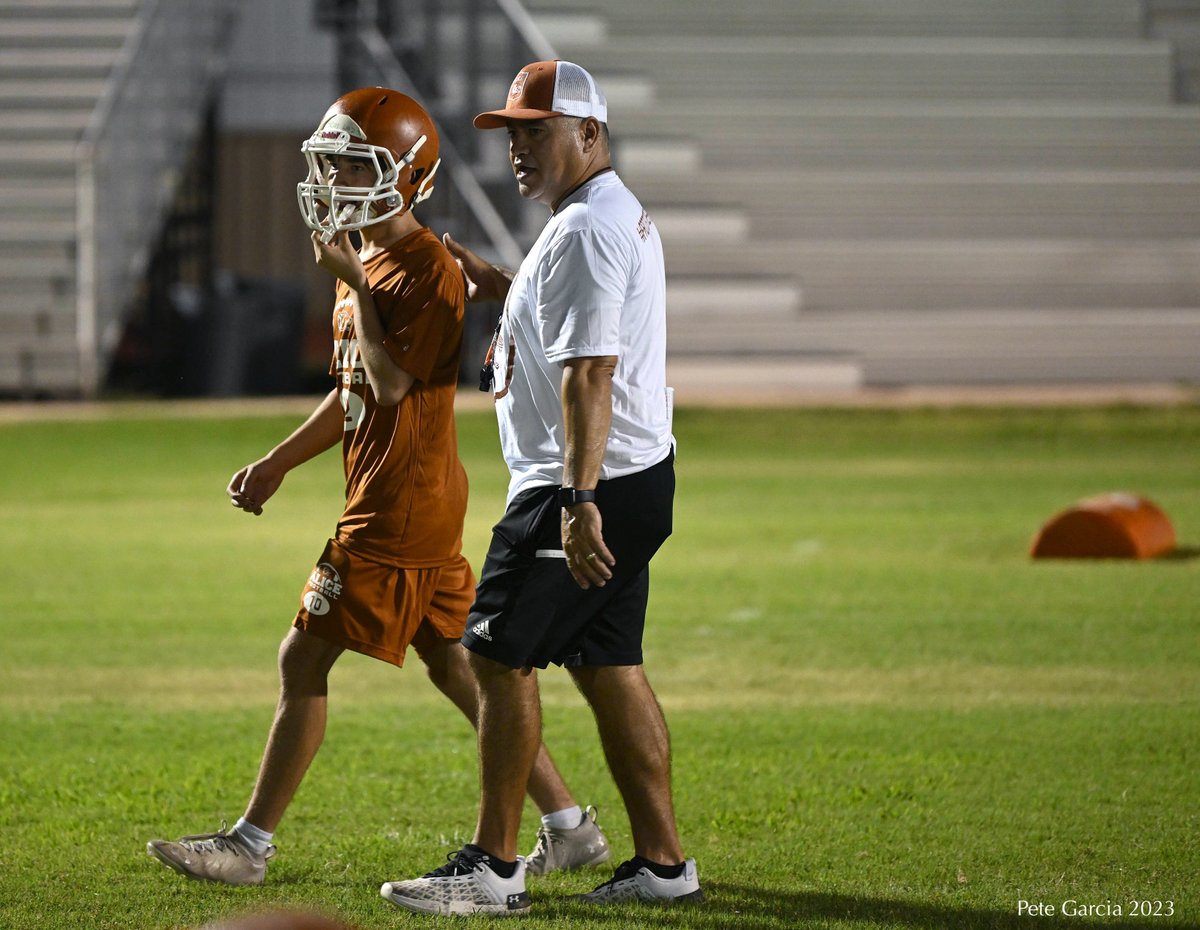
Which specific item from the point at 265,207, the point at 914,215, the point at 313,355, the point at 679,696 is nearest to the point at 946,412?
the point at 914,215

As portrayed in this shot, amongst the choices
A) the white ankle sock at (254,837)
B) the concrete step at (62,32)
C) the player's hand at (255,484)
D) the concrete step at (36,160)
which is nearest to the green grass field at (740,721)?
the white ankle sock at (254,837)

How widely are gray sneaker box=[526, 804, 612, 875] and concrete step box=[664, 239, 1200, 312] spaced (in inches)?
735

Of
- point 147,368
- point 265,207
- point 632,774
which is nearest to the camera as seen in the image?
point 632,774

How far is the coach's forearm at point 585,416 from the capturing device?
13.9 ft

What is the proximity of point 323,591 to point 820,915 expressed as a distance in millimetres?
1434

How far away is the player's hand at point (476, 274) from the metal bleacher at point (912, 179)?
16.8 meters

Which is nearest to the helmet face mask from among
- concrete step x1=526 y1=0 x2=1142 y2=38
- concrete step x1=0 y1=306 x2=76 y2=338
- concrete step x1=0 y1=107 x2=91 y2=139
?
concrete step x1=0 y1=306 x2=76 y2=338

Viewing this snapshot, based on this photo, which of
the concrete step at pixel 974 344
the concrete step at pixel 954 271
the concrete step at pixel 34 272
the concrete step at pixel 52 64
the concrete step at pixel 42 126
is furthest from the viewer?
the concrete step at pixel 52 64

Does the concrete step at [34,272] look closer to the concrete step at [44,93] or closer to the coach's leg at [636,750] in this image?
the concrete step at [44,93]

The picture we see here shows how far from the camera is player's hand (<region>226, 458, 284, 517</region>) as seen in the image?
4930 millimetres

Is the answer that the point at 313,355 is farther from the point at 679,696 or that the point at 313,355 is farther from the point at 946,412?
the point at 679,696

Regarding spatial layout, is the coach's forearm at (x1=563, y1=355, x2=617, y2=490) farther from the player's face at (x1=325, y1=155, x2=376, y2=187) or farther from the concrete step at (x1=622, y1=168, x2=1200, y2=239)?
the concrete step at (x1=622, y1=168, x2=1200, y2=239)

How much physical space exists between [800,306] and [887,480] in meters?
8.86

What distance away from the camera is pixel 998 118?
1031 inches
